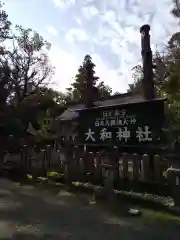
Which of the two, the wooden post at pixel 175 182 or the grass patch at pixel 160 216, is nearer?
the grass patch at pixel 160 216

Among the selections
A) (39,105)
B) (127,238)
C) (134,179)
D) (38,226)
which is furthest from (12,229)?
(39,105)

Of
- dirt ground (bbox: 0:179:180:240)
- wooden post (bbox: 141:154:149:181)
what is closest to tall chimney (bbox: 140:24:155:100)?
wooden post (bbox: 141:154:149:181)

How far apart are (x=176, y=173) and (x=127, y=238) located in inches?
84.9

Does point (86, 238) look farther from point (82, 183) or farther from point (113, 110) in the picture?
point (113, 110)

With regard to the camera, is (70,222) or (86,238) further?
(70,222)

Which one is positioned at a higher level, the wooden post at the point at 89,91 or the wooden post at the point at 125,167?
the wooden post at the point at 89,91

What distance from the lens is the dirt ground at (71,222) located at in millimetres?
5246

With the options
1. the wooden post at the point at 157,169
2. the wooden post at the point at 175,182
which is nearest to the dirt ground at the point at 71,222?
the wooden post at the point at 175,182

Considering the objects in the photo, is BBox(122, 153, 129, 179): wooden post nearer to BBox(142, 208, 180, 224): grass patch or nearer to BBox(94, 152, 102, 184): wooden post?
BBox(94, 152, 102, 184): wooden post

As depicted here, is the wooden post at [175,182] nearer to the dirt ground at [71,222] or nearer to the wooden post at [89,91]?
the dirt ground at [71,222]

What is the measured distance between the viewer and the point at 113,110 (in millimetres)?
9508

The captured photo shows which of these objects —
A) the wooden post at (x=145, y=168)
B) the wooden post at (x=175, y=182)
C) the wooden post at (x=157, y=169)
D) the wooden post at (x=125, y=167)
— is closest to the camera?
the wooden post at (x=175, y=182)

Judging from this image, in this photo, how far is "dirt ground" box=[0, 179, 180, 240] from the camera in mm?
5246

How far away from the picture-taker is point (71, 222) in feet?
19.8
